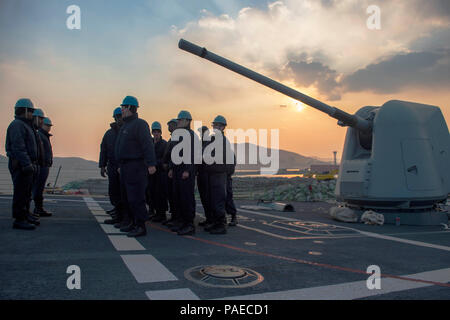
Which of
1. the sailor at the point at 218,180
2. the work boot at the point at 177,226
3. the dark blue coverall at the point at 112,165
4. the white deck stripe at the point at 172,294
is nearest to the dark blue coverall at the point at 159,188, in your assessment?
the dark blue coverall at the point at 112,165

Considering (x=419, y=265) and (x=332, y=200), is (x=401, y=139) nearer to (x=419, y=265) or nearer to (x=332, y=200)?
(x=419, y=265)

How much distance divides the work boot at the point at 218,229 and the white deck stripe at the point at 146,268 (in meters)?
1.92

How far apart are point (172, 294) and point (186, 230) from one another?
9.24 ft

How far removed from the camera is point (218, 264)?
11.5 ft


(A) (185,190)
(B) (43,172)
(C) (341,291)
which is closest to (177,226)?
(A) (185,190)

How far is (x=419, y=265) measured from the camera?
12.4 ft

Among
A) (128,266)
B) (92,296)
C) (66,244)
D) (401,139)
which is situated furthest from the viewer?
(401,139)

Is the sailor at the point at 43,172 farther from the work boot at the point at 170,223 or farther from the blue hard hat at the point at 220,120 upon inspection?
the blue hard hat at the point at 220,120

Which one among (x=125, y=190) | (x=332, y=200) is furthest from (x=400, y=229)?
(x=332, y=200)

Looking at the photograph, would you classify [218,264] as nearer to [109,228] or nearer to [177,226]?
[177,226]

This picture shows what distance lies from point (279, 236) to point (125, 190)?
2648 millimetres

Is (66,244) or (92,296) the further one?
(66,244)

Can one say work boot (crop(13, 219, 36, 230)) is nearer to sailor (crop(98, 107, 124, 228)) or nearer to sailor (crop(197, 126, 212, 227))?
sailor (crop(98, 107, 124, 228))

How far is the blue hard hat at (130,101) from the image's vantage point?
519 centimetres
